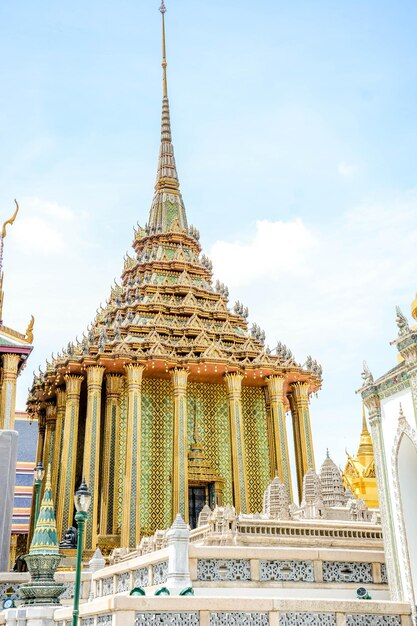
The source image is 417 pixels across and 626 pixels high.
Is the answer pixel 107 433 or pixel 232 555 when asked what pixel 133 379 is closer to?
pixel 107 433

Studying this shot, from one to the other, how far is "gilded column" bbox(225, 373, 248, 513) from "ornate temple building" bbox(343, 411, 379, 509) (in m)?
6.03

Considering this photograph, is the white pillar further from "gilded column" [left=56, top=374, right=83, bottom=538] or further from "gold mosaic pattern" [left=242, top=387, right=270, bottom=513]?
"gold mosaic pattern" [left=242, top=387, right=270, bottom=513]

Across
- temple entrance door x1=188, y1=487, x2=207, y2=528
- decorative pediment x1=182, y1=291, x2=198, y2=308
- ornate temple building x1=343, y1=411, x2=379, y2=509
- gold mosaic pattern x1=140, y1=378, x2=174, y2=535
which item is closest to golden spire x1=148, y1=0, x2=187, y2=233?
decorative pediment x1=182, y1=291, x2=198, y2=308

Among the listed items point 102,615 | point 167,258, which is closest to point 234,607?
point 102,615

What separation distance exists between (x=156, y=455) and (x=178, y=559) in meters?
14.6

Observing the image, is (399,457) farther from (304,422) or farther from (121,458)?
(304,422)

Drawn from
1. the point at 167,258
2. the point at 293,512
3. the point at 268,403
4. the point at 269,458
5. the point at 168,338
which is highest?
the point at 167,258

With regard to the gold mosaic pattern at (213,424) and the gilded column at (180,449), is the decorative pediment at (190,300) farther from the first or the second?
the gilded column at (180,449)

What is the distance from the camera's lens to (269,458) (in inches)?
1127

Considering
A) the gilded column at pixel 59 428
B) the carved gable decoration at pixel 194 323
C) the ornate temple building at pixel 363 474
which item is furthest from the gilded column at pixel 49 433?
the ornate temple building at pixel 363 474

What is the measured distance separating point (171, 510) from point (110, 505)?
7.34ft

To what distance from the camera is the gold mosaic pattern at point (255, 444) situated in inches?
1104

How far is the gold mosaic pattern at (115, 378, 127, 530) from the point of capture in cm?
2546

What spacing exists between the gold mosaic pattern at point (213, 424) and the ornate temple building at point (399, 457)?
51.6 feet
